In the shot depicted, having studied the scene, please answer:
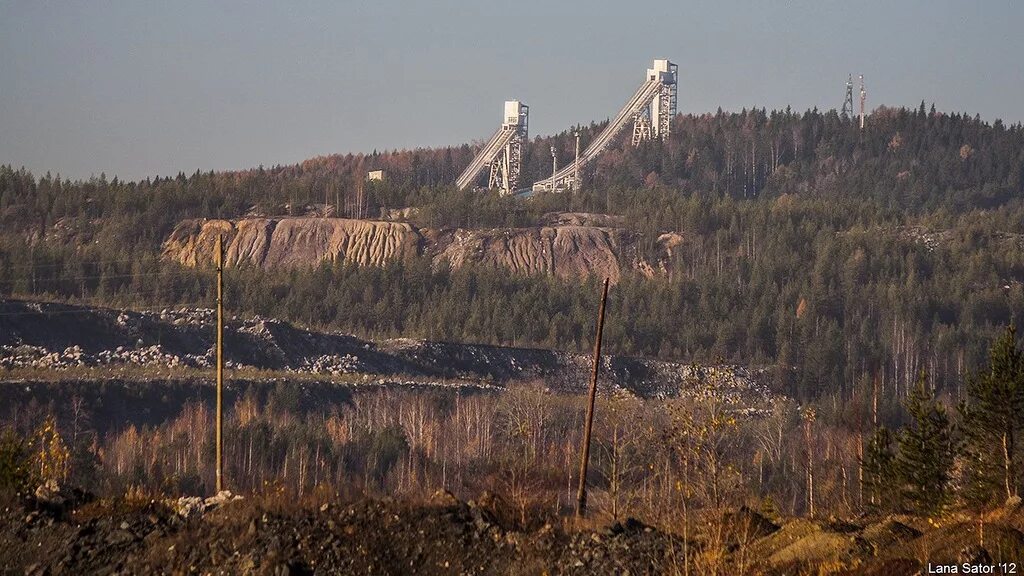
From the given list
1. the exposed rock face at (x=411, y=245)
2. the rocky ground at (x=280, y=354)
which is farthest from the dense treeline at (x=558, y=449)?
the exposed rock face at (x=411, y=245)

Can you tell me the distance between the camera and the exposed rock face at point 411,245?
379 ft

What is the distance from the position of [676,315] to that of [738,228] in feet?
74.4

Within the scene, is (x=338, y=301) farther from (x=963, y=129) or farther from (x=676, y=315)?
(x=963, y=129)

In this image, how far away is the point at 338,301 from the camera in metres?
98.2

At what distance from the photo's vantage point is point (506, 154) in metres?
145

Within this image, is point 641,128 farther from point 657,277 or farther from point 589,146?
point 657,277

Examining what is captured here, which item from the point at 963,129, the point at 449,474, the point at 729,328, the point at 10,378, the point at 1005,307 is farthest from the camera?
the point at 963,129

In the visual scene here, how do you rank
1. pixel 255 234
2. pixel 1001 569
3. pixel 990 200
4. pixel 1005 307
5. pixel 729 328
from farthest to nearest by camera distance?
pixel 990 200 → pixel 255 234 → pixel 1005 307 → pixel 729 328 → pixel 1001 569

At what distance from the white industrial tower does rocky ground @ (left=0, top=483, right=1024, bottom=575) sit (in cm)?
11734

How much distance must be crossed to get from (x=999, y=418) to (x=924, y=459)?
6.52 ft

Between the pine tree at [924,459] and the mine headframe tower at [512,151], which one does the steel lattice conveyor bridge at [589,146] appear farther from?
the pine tree at [924,459]

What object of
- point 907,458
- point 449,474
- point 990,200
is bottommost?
point 449,474

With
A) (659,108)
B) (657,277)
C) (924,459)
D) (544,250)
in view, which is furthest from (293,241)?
(924,459)

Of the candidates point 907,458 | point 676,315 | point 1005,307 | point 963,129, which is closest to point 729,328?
point 676,315
